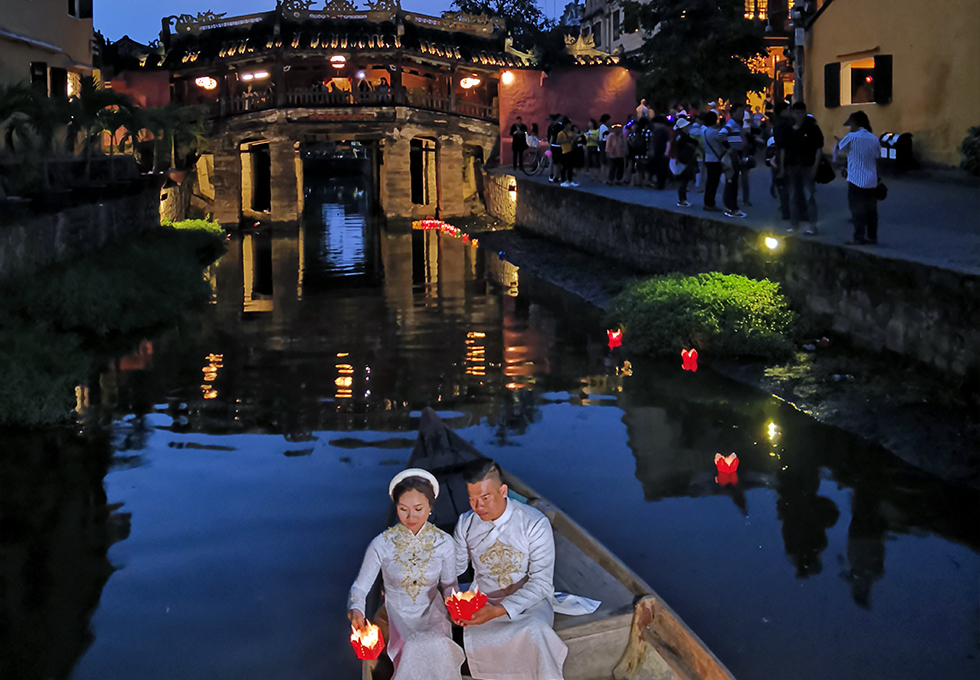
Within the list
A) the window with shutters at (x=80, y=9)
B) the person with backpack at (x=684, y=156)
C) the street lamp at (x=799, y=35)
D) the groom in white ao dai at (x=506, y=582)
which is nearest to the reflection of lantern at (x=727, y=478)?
the groom in white ao dai at (x=506, y=582)

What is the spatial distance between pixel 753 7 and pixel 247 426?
109ft

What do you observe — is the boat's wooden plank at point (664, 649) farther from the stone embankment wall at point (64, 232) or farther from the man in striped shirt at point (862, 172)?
the stone embankment wall at point (64, 232)

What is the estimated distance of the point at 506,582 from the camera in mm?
4938

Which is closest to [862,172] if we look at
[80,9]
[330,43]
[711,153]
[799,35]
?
[711,153]

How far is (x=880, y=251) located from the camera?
427 inches

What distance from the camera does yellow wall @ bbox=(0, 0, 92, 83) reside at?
2005 centimetres

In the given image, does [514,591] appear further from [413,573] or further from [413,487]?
[413,487]

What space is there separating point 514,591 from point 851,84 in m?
21.2

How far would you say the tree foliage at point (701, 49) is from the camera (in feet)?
98.8

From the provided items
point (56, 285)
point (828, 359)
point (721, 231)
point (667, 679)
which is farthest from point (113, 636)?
point (721, 231)

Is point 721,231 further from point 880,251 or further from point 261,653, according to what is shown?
point 261,653

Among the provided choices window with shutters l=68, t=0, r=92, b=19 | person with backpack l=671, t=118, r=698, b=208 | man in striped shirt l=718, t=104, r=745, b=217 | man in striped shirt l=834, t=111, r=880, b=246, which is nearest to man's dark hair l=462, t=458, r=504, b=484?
man in striped shirt l=834, t=111, r=880, b=246

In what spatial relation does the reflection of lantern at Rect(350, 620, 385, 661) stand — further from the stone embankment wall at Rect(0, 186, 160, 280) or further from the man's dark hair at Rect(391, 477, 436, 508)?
the stone embankment wall at Rect(0, 186, 160, 280)

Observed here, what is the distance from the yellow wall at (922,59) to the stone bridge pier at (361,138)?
1419 cm
